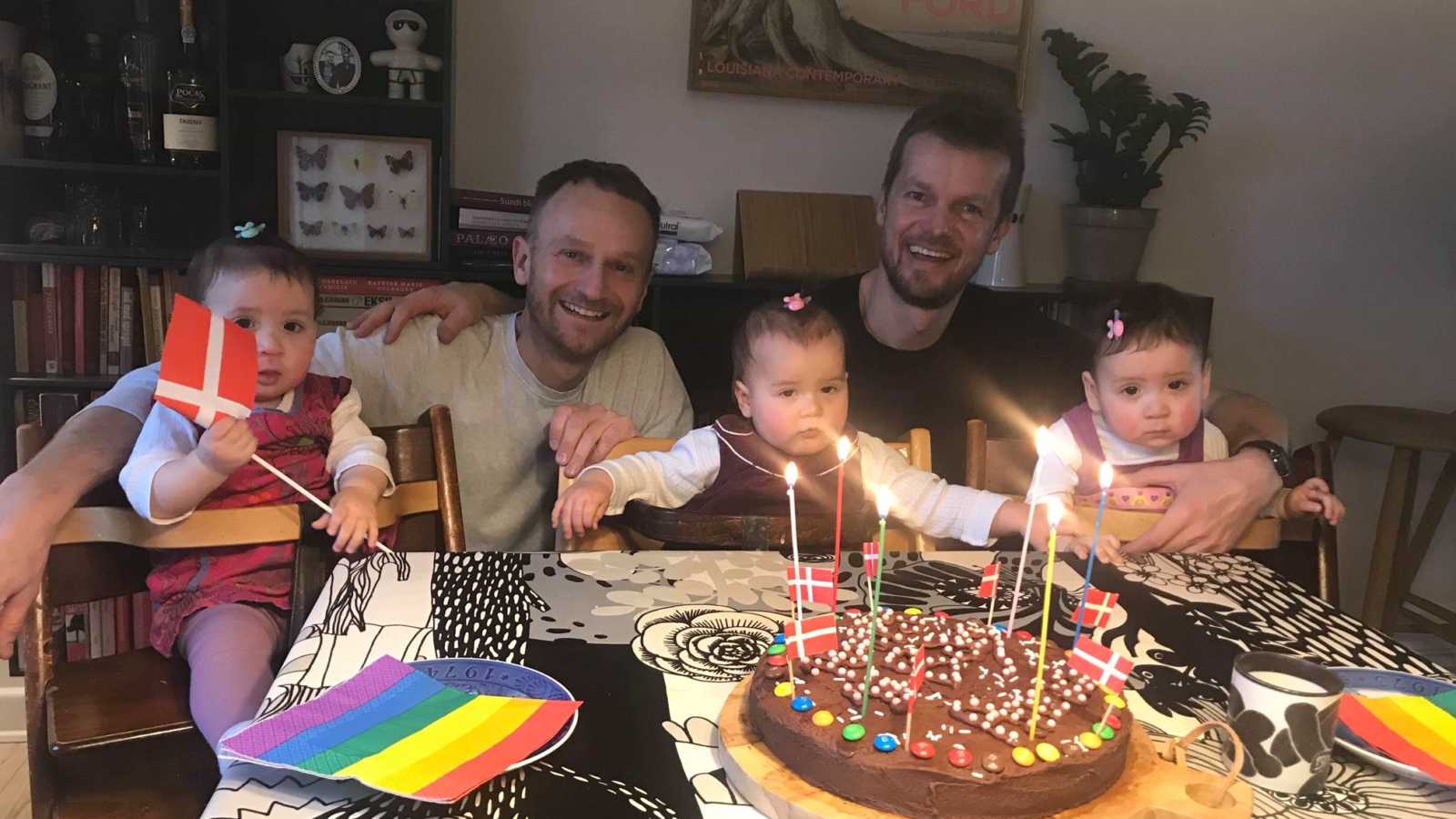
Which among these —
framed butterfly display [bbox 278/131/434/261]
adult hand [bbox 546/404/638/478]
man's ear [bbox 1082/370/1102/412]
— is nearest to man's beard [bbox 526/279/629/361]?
adult hand [bbox 546/404/638/478]

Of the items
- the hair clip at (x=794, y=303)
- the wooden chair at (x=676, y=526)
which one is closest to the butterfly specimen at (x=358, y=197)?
the wooden chair at (x=676, y=526)

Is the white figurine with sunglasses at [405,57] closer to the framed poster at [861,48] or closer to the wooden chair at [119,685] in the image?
the framed poster at [861,48]

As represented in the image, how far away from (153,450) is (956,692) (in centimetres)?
119

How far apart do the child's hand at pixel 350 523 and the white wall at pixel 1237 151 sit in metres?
1.66

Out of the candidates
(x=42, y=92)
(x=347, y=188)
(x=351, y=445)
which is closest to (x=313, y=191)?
(x=347, y=188)

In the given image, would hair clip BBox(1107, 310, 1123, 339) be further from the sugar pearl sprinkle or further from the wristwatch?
the sugar pearl sprinkle

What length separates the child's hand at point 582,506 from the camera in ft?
5.27

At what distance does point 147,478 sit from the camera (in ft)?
4.83

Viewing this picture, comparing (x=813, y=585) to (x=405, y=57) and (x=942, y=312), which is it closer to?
(x=942, y=312)

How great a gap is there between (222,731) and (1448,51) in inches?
154

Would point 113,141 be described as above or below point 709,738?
above

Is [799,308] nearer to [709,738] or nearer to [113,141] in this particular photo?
[709,738]

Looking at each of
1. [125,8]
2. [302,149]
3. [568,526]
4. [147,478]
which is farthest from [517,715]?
[125,8]

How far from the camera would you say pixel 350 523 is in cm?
146
